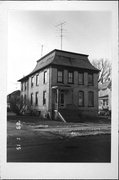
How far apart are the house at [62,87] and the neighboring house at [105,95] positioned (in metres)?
0.07

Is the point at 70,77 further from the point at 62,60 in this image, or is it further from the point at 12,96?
the point at 12,96

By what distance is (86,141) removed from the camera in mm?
2941

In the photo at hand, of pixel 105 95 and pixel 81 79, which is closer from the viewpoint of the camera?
pixel 105 95

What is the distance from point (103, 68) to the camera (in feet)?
9.69

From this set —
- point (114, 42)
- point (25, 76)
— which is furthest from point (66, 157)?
point (114, 42)

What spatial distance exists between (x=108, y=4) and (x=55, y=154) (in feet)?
6.85

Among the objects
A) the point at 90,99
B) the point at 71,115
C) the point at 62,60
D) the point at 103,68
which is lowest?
the point at 71,115

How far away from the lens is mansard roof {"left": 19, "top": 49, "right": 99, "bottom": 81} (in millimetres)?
2975

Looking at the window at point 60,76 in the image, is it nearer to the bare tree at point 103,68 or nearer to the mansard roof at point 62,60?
the mansard roof at point 62,60

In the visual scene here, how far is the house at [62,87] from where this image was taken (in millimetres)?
3002

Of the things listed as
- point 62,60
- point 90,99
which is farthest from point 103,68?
point 62,60

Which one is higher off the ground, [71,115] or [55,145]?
[71,115]

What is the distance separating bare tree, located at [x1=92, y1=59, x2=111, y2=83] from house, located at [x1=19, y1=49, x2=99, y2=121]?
0.06 m

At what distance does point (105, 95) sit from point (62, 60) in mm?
754
